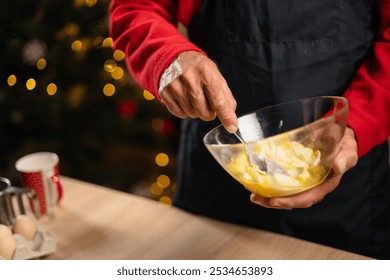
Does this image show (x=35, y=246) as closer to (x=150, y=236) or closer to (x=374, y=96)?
(x=150, y=236)

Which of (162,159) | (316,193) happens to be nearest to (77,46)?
(162,159)

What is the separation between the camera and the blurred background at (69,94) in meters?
2.08

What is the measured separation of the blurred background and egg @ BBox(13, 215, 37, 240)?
117 centimetres

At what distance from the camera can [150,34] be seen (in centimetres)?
102

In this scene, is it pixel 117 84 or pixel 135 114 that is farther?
pixel 135 114

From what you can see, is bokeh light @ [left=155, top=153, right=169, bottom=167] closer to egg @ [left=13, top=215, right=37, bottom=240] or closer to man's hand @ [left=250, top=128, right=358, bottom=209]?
egg @ [left=13, top=215, right=37, bottom=240]

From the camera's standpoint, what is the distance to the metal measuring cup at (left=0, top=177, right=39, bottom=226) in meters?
1.06

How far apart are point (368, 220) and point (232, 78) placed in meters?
0.46

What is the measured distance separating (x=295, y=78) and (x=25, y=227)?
0.65m

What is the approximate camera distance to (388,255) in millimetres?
1206

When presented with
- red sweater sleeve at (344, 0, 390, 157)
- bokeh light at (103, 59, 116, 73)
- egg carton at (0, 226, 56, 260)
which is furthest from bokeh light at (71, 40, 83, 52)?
red sweater sleeve at (344, 0, 390, 157)

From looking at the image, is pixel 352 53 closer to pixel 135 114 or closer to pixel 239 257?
pixel 239 257

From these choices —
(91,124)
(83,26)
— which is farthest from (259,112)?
(91,124)

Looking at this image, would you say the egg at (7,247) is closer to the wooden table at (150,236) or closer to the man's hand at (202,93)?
the wooden table at (150,236)
